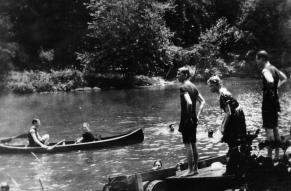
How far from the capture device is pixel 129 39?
5012 centimetres

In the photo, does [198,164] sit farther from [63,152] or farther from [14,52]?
[14,52]

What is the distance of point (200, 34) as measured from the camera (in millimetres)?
56312

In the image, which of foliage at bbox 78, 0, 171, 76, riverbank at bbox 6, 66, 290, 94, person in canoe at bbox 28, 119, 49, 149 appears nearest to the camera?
person in canoe at bbox 28, 119, 49, 149

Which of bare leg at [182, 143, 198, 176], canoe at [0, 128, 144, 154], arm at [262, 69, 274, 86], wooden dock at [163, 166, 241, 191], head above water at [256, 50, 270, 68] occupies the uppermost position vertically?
head above water at [256, 50, 270, 68]

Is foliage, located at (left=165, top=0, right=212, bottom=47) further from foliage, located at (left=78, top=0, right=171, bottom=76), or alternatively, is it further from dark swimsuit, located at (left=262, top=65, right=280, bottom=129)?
dark swimsuit, located at (left=262, top=65, right=280, bottom=129)

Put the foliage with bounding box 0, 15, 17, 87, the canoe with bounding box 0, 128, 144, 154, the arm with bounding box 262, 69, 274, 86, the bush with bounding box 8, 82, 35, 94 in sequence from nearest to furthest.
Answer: the arm with bounding box 262, 69, 274, 86, the canoe with bounding box 0, 128, 144, 154, the bush with bounding box 8, 82, 35, 94, the foliage with bounding box 0, 15, 17, 87

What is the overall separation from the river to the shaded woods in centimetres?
800

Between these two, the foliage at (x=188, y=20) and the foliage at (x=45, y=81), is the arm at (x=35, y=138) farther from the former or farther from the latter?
the foliage at (x=188, y=20)

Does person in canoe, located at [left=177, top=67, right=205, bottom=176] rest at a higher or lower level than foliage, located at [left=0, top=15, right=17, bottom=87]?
lower

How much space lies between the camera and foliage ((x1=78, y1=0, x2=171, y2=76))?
163ft

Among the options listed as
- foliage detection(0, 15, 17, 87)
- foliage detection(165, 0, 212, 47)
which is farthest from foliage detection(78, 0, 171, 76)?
foliage detection(0, 15, 17, 87)

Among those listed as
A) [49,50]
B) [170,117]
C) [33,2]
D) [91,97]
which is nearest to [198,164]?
[170,117]

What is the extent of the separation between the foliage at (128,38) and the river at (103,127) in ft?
29.6

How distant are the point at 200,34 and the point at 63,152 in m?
40.6
